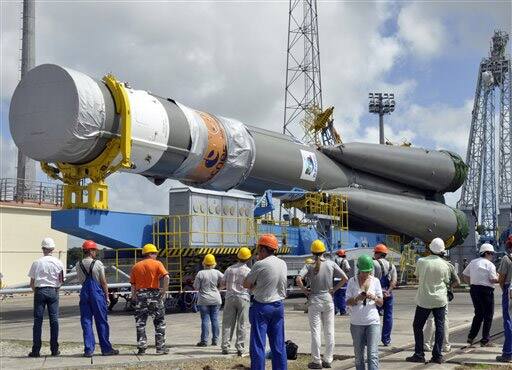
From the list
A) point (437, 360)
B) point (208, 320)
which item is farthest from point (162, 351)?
point (437, 360)

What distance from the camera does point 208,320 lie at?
916 cm

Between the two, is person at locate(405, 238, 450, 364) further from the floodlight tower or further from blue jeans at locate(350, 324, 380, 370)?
the floodlight tower

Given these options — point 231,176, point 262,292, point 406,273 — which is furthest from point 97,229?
point 406,273

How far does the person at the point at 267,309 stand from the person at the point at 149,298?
92.4 inches


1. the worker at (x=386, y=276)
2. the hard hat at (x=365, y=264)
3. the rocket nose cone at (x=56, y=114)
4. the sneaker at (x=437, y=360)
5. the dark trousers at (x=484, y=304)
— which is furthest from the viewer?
the rocket nose cone at (x=56, y=114)

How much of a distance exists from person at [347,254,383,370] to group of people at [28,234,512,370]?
0.13m

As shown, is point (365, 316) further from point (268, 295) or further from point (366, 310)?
point (268, 295)

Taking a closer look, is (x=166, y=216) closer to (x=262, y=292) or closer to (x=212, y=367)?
(x=212, y=367)

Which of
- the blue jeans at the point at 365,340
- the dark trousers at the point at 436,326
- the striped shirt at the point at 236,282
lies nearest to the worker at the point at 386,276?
the dark trousers at the point at 436,326

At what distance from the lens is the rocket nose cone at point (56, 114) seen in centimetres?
1274

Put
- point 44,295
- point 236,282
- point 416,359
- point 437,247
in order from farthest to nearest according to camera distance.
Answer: point 236,282 → point 44,295 → point 437,247 → point 416,359

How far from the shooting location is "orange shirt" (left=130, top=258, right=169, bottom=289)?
845 centimetres

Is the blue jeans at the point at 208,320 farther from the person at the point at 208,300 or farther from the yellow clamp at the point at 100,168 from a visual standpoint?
the yellow clamp at the point at 100,168

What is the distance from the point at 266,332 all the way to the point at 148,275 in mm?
2618
